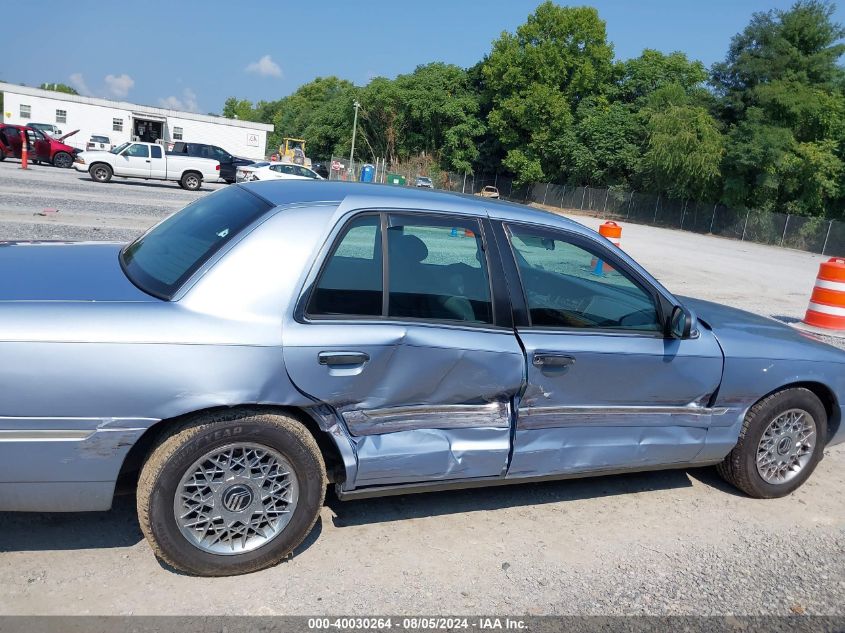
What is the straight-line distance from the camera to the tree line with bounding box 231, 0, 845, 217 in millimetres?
40844

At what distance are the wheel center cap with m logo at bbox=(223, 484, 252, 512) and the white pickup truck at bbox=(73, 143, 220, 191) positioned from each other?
976 inches

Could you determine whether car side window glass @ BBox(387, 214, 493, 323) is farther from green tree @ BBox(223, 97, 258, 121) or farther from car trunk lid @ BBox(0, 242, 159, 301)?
green tree @ BBox(223, 97, 258, 121)

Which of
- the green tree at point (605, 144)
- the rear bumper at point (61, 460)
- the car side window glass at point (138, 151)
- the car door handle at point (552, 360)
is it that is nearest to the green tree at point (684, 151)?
the green tree at point (605, 144)

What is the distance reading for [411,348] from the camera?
3.27m

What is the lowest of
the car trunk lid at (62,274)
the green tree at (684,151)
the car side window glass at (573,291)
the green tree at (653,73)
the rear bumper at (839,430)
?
the rear bumper at (839,430)

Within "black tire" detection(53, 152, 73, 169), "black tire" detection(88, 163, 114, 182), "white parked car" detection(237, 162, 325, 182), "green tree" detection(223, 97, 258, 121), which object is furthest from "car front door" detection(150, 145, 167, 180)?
"green tree" detection(223, 97, 258, 121)

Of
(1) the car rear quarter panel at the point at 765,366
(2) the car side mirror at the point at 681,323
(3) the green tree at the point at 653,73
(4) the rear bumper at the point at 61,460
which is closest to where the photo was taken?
(4) the rear bumper at the point at 61,460

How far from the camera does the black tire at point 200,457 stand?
9.42 feet

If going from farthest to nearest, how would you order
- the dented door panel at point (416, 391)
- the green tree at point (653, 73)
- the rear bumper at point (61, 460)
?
the green tree at point (653, 73) < the dented door panel at point (416, 391) < the rear bumper at point (61, 460)

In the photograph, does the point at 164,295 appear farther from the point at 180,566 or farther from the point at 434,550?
the point at 434,550

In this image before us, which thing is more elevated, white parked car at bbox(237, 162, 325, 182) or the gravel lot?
white parked car at bbox(237, 162, 325, 182)

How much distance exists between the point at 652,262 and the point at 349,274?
626 inches

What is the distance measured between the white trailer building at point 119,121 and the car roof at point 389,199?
2253 inches

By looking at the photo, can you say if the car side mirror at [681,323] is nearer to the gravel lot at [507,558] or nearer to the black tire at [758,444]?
the black tire at [758,444]
